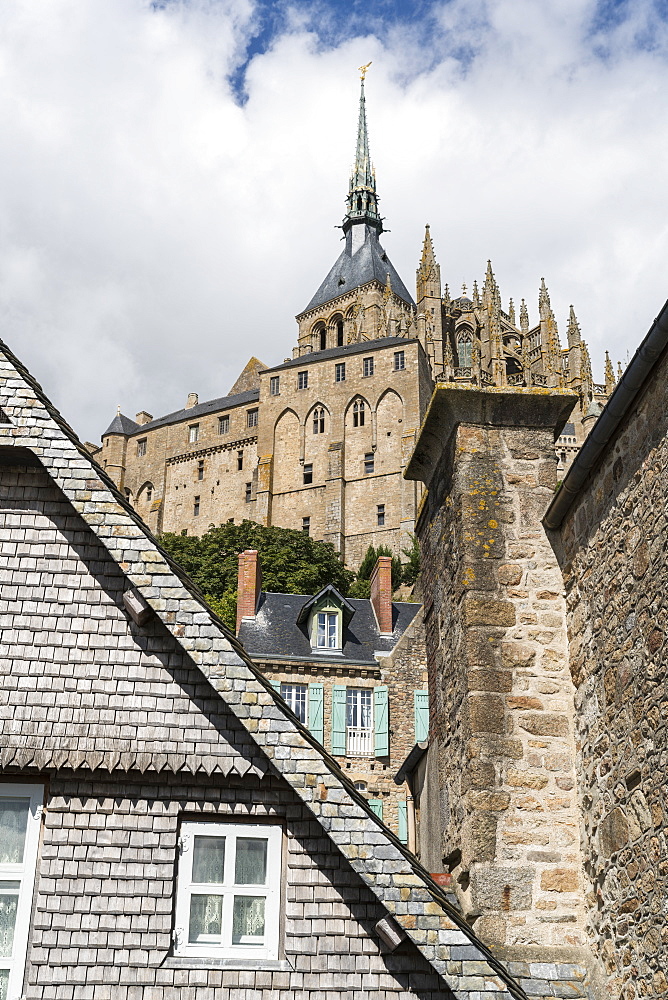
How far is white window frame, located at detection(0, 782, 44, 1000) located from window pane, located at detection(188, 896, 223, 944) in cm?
84

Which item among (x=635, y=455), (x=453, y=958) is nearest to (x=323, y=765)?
(x=453, y=958)

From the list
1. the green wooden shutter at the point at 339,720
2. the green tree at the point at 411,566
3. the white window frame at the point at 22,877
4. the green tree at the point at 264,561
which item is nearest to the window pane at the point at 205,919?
the white window frame at the point at 22,877

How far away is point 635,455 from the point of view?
5.94 meters

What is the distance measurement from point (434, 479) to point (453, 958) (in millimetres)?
3691

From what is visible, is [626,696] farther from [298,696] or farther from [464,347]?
[464,347]

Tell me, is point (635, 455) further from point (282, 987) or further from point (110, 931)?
point (110, 931)

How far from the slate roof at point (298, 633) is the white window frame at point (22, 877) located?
27671 millimetres

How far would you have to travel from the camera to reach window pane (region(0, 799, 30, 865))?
6.06m

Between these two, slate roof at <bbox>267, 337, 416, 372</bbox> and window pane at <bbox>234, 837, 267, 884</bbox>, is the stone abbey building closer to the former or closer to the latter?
slate roof at <bbox>267, 337, 416, 372</bbox>

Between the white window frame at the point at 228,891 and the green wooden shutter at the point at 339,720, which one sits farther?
the green wooden shutter at the point at 339,720

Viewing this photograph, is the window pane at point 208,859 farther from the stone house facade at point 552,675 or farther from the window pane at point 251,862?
the stone house facade at point 552,675

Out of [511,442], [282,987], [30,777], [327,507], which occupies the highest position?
[327,507]

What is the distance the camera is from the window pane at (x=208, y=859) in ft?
20.0

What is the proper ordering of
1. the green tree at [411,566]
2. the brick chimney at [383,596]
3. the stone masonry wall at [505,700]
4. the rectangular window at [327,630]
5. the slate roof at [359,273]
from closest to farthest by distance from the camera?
the stone masonry wall at [505,700]
the rectangular window at [327,630]
the brick chimney at [383,596]
the green tree at [411,566]
the slate roof at [359,273]
